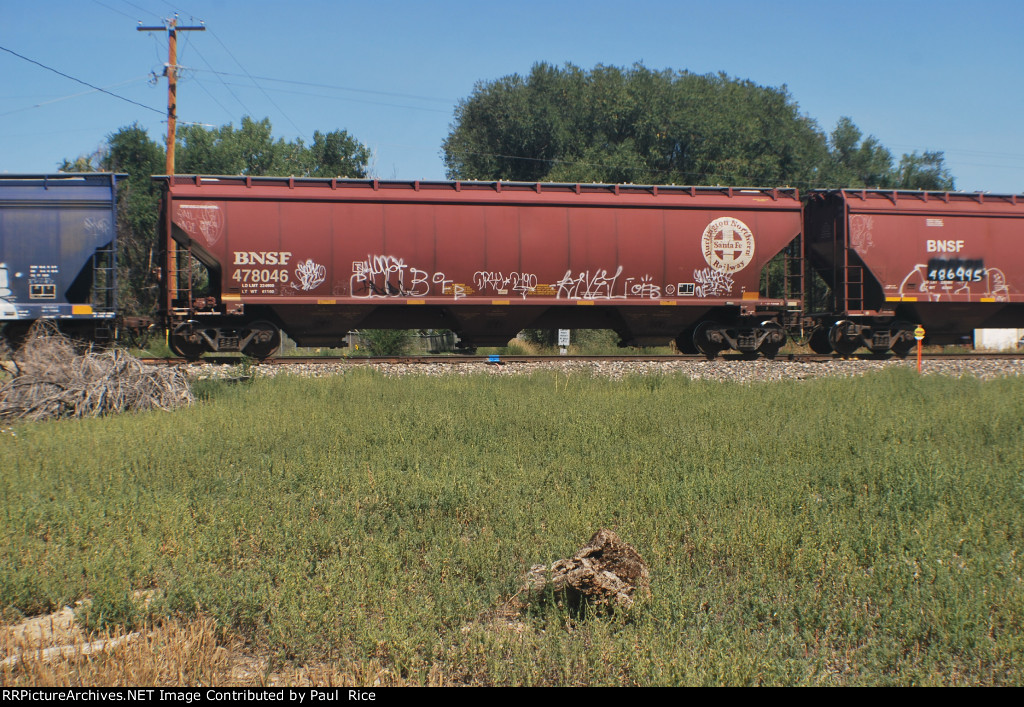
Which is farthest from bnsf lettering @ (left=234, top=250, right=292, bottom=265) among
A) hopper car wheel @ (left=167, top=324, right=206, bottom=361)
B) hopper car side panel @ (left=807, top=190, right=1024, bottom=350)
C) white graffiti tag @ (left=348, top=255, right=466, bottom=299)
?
hopper car side panel @ (left=807, top=190, right=1024, bottom=350)

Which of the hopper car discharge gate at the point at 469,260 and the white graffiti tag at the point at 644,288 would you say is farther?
the white graffiti tag at the point at 644,288

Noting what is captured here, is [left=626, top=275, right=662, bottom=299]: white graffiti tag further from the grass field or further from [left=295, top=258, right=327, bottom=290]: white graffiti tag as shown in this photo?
the grass field

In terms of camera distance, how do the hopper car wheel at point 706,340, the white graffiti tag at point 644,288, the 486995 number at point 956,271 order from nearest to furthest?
the white graffiti tag at point 644,288, the hopper car wheel at point 706,340, the 486995 number at point 956,271

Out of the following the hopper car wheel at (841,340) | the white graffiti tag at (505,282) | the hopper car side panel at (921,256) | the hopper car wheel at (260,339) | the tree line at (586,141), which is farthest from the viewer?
the tree line at (586,141)

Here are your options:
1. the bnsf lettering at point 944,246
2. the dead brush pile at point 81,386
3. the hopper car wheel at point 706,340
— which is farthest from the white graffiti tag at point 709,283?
the dead brush pile at point 81,386

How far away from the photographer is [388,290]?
15.5 m

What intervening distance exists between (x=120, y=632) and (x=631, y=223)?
13.8m

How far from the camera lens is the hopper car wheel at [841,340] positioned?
56.5ft

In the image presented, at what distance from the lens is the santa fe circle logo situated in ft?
54.1

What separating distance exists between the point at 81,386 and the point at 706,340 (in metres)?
12.7

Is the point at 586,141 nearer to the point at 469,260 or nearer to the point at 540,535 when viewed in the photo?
the point at 469,260

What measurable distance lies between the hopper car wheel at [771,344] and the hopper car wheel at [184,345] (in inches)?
497

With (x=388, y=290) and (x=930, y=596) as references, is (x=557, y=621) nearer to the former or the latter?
(x=930, y=596)

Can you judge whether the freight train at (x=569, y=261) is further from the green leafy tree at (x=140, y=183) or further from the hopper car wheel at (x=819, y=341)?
the green leafy tree at (x=140, y=183)
